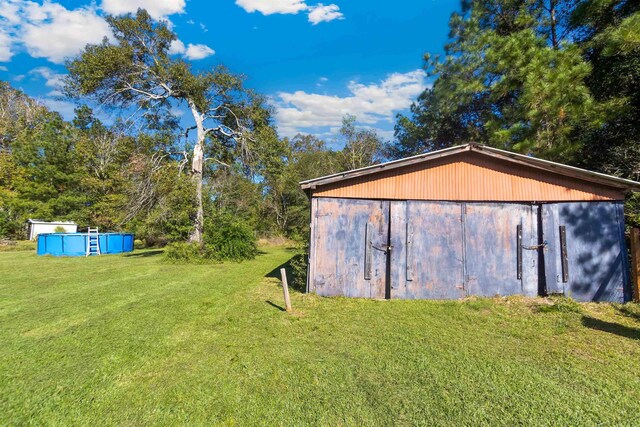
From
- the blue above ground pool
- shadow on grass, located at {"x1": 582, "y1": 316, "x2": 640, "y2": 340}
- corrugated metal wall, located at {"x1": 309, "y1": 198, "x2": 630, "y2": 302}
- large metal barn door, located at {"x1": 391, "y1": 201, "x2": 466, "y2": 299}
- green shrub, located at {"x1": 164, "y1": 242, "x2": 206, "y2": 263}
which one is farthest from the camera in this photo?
the blue above ground pool

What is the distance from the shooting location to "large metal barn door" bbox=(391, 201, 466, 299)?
6.77 metres

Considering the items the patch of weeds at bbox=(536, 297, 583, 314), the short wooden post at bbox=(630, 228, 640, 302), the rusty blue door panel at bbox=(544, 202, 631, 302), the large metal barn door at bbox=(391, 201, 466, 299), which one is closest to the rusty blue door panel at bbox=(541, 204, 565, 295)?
the rusty blue door panel at bbox=(544, 202, 631, 302)

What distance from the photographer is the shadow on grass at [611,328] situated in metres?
4.64

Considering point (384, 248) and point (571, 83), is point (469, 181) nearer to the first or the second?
point (384, 248)

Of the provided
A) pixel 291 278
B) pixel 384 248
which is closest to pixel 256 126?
pixel 291 278

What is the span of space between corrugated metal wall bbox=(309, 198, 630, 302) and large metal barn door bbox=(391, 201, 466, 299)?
0.02 metres

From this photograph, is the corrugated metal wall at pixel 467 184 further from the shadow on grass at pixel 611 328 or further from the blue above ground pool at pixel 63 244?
the blue above ground pool at pixel 63 244

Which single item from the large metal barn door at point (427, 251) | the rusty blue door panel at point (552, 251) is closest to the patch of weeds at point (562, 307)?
the rusty blue door panel at point (552, 251)

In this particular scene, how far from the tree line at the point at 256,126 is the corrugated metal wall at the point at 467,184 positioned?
2.53 meters

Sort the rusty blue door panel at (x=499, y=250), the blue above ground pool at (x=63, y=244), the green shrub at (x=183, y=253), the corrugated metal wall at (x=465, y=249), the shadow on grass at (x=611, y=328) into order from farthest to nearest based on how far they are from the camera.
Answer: the blue above ground pool at (x=63, y=244)
the green shrub at (x=183, y=253)
the rusty blue door panel at (x=499, y=250)
the corrugated metal wall at (x=465, y=249)
the shadow on grass at (x=611, y=328)

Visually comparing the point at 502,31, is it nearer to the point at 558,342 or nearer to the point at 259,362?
the point at 558,342

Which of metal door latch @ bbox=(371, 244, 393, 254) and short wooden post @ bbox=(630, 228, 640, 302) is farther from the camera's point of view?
A: metal door latch @ bbox=(371, 244, 393, 254)

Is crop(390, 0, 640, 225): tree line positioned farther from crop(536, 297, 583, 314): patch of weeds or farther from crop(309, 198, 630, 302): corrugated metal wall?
crop(536, 297, 583, 314): patch of weeds

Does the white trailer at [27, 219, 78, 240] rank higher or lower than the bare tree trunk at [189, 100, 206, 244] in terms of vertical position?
lower
